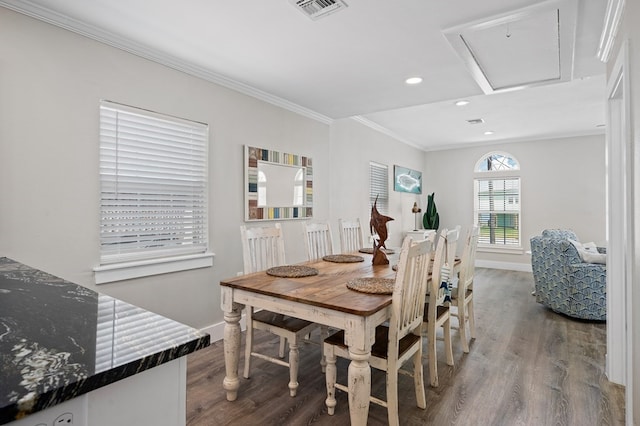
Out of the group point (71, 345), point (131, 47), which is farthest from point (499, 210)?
point (71, 345)

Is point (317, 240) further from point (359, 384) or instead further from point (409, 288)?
point (359, 384)

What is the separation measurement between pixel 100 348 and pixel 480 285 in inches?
223

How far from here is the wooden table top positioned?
5.64 feet

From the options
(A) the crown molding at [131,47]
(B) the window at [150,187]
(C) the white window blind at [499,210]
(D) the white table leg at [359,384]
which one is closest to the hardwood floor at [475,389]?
Answer: (D) the white table leg at [359,384]

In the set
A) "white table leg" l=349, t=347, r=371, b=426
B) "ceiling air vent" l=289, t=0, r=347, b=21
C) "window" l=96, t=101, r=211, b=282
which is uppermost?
"ceiling air vent" l=289, t=0, r=347, b=21

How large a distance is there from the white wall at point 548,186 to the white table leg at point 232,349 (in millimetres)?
6312

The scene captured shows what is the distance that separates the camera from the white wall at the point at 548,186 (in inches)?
241

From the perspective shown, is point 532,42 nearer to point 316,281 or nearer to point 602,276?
point 316,281

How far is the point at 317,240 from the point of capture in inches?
131

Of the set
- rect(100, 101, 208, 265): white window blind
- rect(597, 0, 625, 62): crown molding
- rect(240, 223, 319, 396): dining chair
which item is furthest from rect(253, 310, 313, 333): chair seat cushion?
rect(597, 0, 625, 62): crown molding

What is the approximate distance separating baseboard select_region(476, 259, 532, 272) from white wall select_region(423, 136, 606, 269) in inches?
0.7

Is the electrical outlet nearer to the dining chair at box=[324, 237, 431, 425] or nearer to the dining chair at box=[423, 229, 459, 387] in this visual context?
the dining chair at box=[324, 237, 431, 425]

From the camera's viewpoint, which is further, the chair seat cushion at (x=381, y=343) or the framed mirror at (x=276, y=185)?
A: the framed mirror at (x=276, y=185)

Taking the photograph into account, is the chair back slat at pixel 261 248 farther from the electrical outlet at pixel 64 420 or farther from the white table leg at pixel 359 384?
the electrical outlet at pixel 64 420
